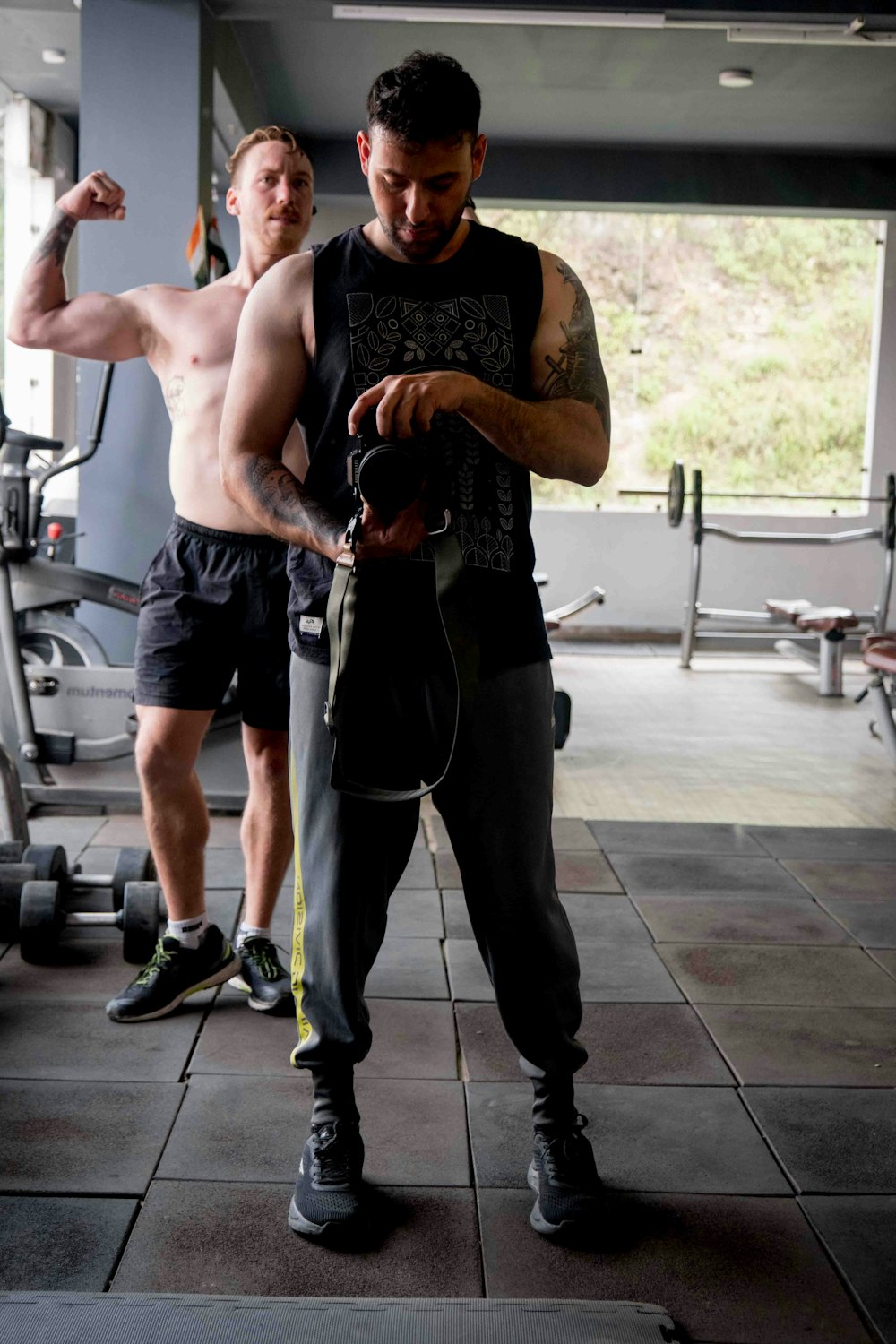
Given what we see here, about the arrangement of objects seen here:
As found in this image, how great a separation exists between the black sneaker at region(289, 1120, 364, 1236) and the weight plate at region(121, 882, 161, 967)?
0.88m

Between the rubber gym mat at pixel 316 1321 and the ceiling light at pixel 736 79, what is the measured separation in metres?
5.84

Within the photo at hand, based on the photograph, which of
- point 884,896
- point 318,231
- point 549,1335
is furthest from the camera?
point 318,231

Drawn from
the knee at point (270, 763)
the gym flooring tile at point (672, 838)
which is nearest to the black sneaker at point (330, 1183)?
the knee at point (270, 763)

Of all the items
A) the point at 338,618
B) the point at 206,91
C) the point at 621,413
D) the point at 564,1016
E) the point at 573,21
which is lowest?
the point at 564,1016

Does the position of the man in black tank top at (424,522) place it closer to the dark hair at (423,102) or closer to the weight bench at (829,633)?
the dark hair at (423,102)

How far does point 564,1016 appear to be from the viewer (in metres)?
1.60

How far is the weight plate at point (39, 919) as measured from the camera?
2.41 m

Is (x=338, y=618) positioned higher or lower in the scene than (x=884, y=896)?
higher

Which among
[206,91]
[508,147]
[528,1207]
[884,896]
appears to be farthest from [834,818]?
[508,147]

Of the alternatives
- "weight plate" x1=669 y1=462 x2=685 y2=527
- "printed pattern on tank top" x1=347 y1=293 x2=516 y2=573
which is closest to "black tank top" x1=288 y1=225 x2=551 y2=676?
"printed pattern on tank top" x1=347 y1=293 x2=516 y2=573

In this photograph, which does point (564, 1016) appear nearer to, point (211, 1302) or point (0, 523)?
point (211, 1302)

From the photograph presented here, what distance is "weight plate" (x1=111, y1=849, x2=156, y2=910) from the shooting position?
2.62m

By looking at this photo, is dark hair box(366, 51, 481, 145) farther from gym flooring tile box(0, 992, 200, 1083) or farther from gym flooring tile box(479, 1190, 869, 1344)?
gym flooring tile box(0, 992, 200, 1083)

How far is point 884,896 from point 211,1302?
2.08 m
